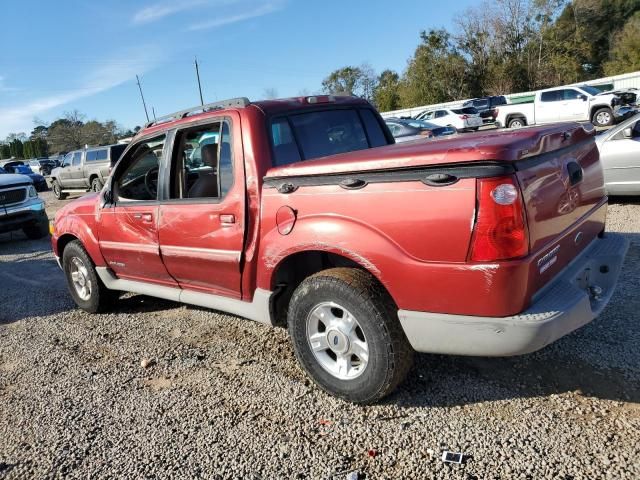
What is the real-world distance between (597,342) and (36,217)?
407 inches

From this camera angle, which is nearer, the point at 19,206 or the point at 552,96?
the point at 19,206

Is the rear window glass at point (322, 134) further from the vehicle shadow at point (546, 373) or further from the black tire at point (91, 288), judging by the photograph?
the black tire at point (91, 288)

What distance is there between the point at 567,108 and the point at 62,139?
90.8 m

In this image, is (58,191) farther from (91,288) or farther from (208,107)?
(208,107)

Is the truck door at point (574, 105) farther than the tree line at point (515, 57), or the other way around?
the tree line at point (515, 57)

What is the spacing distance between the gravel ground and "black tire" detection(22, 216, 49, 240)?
712cm

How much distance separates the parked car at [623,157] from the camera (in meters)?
7.08

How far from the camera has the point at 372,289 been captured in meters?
2.80

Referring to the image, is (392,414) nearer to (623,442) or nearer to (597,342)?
(623,442)

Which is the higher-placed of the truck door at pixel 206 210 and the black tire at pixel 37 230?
the truck door at pixel 206 210

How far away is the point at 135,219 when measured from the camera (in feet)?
14.1

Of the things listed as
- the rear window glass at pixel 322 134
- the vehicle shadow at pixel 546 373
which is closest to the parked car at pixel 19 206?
the rear window glass at pixel 322 134

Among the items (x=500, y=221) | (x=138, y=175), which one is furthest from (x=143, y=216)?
(x=500, y=221)

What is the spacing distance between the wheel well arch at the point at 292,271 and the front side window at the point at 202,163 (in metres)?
0.69
